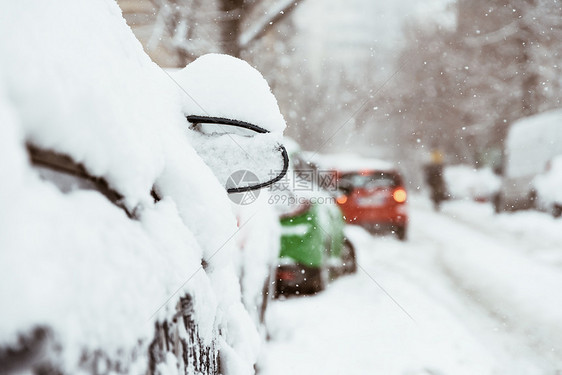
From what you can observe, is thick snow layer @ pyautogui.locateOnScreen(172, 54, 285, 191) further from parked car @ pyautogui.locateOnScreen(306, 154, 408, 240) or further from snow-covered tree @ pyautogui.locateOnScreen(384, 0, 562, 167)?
snow-covered tree @ pyautogui.locateOnScreen(384, 0, 562, 167)

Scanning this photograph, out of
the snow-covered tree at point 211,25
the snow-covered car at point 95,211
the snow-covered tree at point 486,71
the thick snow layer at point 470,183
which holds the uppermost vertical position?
the snow-covered car at point 95,211

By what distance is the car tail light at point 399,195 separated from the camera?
30.6 ft

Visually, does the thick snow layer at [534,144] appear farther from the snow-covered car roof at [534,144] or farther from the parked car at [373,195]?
the parked car at [373,195]

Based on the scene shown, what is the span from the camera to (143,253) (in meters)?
0.91

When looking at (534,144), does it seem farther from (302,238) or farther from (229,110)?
(229,110)

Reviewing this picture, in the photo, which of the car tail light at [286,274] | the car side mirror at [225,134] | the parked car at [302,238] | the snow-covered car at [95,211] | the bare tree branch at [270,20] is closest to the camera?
the snow-covered car at [95,211]

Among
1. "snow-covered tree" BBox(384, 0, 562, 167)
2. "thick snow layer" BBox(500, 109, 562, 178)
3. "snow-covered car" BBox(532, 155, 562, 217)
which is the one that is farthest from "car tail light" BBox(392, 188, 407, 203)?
"snow-covered tree" BBox(384, 0, 562, 167)

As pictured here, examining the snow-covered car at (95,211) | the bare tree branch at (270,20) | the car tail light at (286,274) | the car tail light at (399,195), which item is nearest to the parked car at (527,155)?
the car tail light at (399,195)

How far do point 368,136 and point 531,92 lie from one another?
31.1 meters

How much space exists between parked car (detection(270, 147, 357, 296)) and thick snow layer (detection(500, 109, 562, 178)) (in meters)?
8.07

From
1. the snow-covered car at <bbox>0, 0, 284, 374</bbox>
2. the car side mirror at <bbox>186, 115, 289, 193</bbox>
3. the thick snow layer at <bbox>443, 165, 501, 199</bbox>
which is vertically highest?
the snow-covered car at <bbox>0, 0, 284, 374</bbox>

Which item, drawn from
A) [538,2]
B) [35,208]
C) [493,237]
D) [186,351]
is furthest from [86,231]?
[538,2]

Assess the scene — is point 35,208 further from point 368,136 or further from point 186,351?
point 368,136

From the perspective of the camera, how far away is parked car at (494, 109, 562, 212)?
11.0 metres
